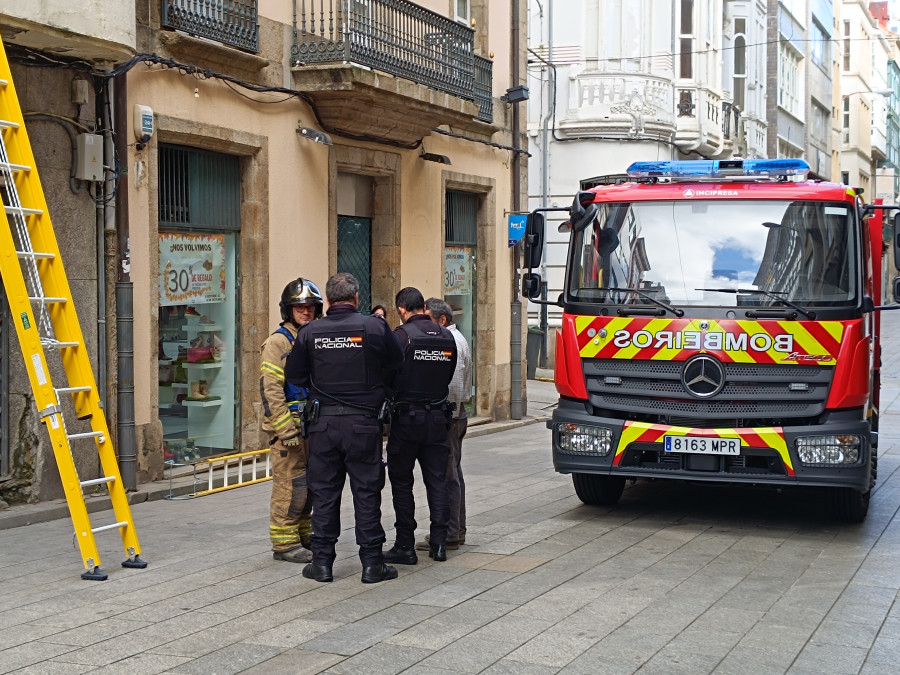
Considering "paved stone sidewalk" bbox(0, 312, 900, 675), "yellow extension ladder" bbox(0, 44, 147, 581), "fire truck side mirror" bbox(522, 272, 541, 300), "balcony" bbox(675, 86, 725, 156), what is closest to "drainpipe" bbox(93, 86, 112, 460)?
"paved stone sidewalk" bbox(0, 312, 900, 675)

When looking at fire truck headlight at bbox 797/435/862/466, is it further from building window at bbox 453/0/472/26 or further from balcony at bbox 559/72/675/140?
balcony at bbox 559/72/675/140

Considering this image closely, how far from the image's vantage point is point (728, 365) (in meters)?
9.34

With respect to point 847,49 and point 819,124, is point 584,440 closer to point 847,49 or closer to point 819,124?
point 819,124

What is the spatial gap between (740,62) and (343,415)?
31603mm

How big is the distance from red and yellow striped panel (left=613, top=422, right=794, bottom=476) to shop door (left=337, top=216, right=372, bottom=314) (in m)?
6.65

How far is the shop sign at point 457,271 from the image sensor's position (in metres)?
18.0

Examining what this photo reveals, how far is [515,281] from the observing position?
64.4 ft

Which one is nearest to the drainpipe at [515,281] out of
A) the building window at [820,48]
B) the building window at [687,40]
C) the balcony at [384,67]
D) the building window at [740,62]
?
the balcony at [384,67]

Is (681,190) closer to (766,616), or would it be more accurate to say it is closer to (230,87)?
(766,616)

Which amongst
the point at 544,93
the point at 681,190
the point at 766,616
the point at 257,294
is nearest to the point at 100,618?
the point at 766,616

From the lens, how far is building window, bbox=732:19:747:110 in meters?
36.0

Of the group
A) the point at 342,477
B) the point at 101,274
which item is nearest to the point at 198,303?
the point at 101,274

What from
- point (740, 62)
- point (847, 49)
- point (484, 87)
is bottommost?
point (484, 87)

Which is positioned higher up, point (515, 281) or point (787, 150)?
point (787, 150)
